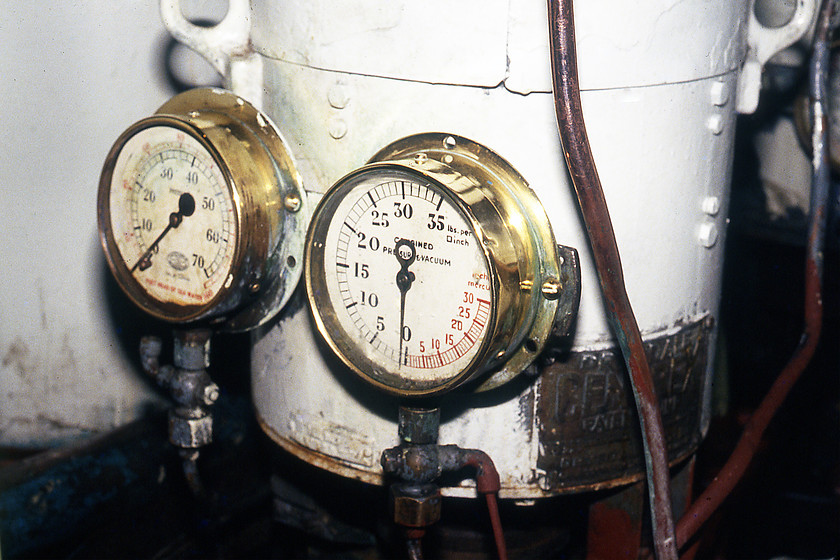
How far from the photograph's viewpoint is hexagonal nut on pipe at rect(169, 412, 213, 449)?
99 centimetres

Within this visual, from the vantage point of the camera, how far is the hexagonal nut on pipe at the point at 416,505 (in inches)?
33.7

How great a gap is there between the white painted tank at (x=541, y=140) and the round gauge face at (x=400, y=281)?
10 centimetres

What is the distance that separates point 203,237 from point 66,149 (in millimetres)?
476

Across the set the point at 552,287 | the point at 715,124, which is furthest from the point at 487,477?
the point at 715,124

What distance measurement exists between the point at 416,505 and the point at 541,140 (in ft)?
1.24

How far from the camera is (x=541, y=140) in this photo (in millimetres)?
836

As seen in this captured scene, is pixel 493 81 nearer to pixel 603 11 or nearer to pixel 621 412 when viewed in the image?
pixel 603 11

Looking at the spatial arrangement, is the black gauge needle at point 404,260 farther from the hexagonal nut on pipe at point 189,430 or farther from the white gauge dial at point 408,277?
the hexagonal nut on pipe at point 189,430

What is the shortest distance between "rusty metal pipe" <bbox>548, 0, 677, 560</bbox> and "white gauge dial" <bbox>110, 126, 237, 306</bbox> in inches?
13.6

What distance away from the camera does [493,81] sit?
82 cm

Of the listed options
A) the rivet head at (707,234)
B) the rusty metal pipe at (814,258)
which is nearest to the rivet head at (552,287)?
the rivet head at (707,234)

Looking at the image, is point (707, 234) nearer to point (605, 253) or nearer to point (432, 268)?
point (605, 253)

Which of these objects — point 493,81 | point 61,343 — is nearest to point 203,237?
point 493,81

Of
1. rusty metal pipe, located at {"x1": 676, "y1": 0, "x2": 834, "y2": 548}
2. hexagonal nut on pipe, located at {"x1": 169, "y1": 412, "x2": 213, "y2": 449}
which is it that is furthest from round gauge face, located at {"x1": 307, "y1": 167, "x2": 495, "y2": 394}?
rusty metal pipe, located at {"x1": 676, "y1": 0, "x2": 834, "y2": 548}
